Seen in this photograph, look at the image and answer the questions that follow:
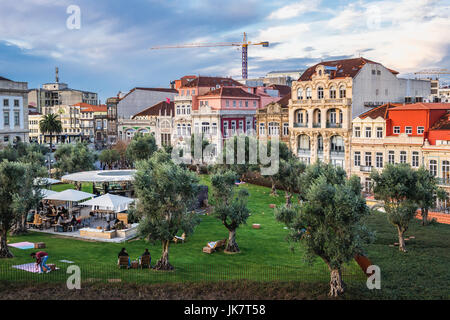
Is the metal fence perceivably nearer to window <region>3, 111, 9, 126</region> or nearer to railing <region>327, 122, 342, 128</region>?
railing <region>327, 122, 342, 128</region>

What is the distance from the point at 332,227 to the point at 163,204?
30.8 feet

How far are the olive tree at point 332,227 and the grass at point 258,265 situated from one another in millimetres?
1299

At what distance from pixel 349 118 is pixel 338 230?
44.5 meters

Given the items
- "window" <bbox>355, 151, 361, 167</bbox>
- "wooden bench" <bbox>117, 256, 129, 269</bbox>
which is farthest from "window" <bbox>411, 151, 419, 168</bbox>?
"wooden bench" <bbox>117, 256, 129, 269</bbox>

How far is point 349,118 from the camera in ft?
219

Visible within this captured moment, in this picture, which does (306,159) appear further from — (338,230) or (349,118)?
(338,230)

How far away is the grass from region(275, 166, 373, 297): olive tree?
1.30 meters

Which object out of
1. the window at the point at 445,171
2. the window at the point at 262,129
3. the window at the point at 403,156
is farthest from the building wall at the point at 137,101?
the window at the point at 445,171

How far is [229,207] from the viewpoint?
3266 centimetres

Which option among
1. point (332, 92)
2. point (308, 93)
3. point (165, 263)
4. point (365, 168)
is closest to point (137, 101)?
point (308, 93)

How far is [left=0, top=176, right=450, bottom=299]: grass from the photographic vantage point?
25453 millimetres

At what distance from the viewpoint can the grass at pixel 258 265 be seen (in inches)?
1002

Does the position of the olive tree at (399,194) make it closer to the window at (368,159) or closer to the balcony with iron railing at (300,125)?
the window at (368,159)
